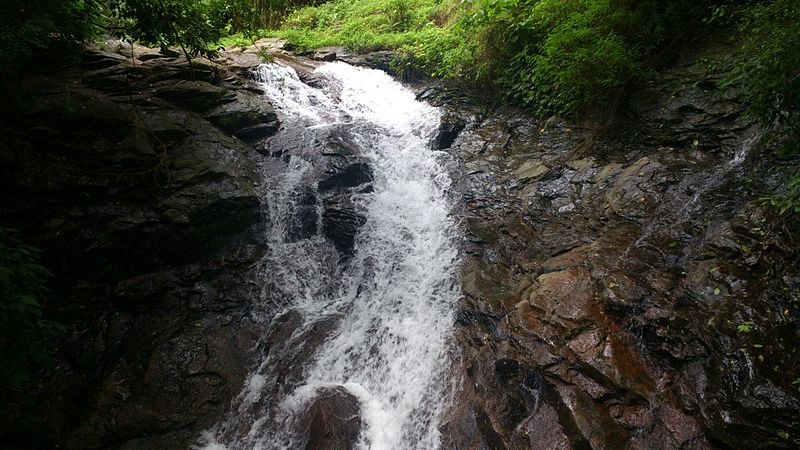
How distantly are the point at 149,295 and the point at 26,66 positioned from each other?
439 cm

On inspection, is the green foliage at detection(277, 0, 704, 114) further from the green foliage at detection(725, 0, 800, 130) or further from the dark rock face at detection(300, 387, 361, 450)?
the dark rock face at detection(300, 387, 361, 450)

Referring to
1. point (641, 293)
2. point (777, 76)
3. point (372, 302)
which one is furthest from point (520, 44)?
point (372, 302)

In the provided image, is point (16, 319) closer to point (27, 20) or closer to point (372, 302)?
point (27, 20)

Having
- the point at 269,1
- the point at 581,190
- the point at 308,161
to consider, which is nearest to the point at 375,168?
the point at 308,161

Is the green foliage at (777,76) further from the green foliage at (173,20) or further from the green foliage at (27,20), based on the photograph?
the green foliage at (27,20)

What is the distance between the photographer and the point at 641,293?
445 centimetres

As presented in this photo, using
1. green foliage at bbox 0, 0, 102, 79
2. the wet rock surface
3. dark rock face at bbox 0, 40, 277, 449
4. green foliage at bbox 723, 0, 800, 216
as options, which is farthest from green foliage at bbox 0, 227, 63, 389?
green foliage at bbox 723, 0, 800, 216

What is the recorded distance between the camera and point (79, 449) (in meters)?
4.75

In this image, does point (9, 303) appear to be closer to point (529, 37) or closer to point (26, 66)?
point (26, 66)

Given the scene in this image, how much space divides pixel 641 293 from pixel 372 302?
12.9 ft

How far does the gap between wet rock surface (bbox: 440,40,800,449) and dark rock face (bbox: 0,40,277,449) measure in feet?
12.7

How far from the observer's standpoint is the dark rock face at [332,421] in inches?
191

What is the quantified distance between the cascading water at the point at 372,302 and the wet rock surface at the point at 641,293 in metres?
0.52

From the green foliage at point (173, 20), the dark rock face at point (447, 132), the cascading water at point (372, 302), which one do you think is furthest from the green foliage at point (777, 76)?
the green foliage at point (173, 20)
